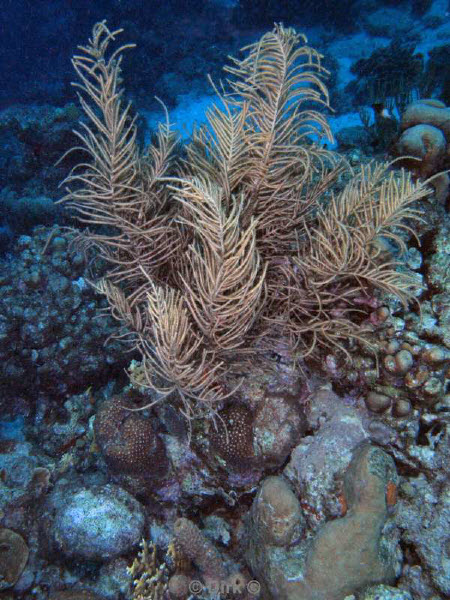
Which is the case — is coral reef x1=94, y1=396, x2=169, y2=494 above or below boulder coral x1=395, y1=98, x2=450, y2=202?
below

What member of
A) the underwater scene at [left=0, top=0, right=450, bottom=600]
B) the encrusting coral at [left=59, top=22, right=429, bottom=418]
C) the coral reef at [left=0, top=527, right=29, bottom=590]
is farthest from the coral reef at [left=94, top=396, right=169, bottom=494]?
the coral reef at [left=0, top=527, right=29, bottom=590]

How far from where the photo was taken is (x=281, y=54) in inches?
100

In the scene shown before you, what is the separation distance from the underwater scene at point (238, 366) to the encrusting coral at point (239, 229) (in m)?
0.02

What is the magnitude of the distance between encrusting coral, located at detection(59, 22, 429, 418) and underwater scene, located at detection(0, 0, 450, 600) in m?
0.02

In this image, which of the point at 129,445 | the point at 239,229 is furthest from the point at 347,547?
the point at 239,229

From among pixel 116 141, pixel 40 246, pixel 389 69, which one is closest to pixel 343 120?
pixel 389 69

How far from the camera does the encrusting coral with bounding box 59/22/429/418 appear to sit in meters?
2.50

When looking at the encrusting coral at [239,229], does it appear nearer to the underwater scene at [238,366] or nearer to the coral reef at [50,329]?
the underwater scene at [238,366]

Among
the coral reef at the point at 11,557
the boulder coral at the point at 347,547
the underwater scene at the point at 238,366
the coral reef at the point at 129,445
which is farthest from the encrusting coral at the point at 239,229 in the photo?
the coral reef at the point at 11,557

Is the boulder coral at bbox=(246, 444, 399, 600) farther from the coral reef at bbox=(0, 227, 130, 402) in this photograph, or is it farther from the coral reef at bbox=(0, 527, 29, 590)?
the coral reef at bbox=(0, 227, 130, 402)

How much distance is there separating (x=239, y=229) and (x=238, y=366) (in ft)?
3.94

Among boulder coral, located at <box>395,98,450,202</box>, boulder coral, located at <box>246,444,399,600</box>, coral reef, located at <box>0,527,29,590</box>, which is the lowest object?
coral reef, located at <box>0,527,29,590</box>

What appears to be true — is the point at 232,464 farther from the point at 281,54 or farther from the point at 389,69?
the point at 389,69

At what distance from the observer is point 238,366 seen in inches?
128
